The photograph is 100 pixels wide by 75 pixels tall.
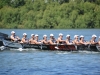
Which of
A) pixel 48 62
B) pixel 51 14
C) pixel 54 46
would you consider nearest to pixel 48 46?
pixel 54 46

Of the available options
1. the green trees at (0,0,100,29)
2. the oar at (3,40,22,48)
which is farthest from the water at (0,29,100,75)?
the green trees at (0,0,100,29)

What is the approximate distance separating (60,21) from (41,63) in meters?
64.5

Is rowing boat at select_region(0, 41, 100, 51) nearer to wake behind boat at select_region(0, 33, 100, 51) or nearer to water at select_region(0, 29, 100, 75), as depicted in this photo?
wake behind boat at select_region(0, 33, 100, 51)

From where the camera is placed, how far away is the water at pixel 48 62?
24.7 meters

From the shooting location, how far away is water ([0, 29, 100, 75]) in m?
24.7

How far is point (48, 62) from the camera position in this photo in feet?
96.5

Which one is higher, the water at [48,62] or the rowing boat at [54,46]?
the rowing boat at [54,46]

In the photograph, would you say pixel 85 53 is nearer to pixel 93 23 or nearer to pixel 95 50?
pixel 95 50

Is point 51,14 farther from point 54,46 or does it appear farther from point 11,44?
point 54,46

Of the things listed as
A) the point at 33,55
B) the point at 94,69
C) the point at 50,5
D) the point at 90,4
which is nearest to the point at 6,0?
the point at 50,5

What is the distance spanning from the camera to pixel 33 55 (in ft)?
111

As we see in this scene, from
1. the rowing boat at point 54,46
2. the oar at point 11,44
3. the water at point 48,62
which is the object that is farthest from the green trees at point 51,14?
the water at point 48,62

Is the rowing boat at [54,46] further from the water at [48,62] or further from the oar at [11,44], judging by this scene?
the water at [48,62]

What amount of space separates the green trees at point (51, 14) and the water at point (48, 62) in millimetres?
54862
